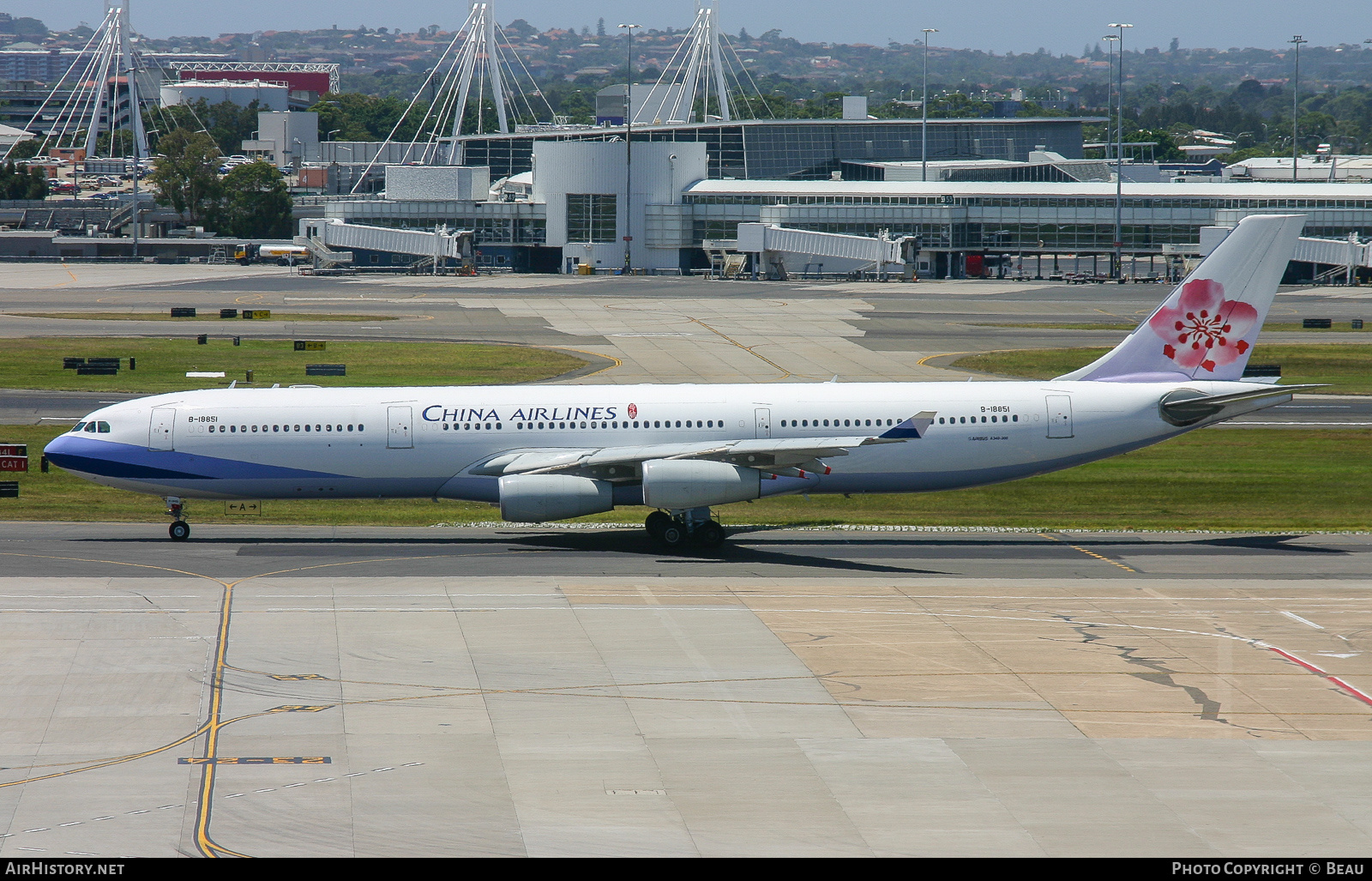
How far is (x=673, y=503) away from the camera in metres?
36.8

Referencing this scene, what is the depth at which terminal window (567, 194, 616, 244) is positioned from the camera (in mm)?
156250

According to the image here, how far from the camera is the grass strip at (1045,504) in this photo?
4334cm

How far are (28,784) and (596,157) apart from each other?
5516 inches

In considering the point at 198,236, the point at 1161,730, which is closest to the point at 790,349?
the point at 1161,730

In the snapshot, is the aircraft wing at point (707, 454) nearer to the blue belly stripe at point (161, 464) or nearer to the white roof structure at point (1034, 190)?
the blue belly stripe at point (161, 464)

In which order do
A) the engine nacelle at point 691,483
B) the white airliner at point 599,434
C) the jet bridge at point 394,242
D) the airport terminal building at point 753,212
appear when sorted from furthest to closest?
the jet bridge at point 394,242, the airport terminal building at point 753,212, the white airliner at point 599,434, the engine nacelle at point 691,483

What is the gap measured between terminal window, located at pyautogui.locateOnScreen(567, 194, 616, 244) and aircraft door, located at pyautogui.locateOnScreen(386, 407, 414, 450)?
11954cm

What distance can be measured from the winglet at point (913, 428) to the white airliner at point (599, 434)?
3.83 ft

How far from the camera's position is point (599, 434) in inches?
1544

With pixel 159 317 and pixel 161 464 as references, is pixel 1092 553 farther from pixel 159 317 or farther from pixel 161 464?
pixel 159 317

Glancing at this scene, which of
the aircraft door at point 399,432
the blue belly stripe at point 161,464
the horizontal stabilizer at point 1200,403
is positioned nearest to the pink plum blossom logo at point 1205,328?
the horizontal stabilizer at point 1200,403

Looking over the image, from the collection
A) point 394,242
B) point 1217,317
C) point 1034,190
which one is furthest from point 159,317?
point 1034,190

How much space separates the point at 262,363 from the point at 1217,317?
5292 centimetres
